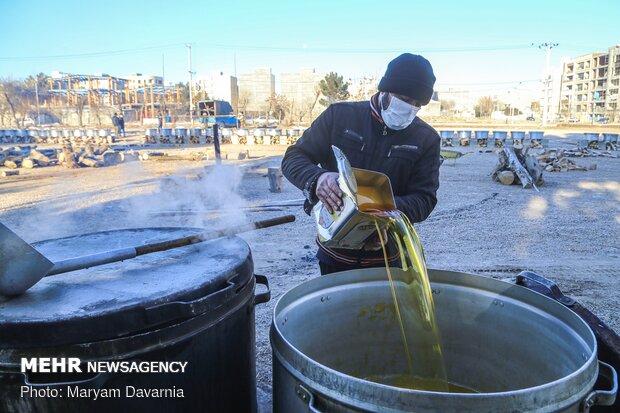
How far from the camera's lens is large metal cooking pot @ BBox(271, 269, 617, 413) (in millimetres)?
1136

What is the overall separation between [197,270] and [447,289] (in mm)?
1079

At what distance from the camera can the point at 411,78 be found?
2.33 m

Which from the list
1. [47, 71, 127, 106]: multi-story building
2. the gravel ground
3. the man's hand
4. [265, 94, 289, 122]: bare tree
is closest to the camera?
the man's hand

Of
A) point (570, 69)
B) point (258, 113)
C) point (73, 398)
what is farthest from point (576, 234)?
point (570, 69)

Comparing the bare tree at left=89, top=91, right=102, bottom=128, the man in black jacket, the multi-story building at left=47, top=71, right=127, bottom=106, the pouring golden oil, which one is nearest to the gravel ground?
the pouring golden oil

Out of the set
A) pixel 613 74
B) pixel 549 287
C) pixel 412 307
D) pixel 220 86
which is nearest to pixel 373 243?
pixel 412 307

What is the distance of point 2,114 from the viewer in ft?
Answer: 138

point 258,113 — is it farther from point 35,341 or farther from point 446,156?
point 35,341

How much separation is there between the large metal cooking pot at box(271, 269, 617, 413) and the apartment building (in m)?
69.8

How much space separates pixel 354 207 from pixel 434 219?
21.7ft

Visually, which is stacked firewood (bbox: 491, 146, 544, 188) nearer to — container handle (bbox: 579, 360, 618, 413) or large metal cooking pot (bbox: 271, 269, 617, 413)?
large metal cooking pot (bbox: 271, 269, 617, 413)

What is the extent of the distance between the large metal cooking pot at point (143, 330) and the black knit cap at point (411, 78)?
1197 mm

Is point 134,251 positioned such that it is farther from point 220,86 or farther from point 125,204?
point 220,86

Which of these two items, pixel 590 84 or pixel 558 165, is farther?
pixel 590 84
